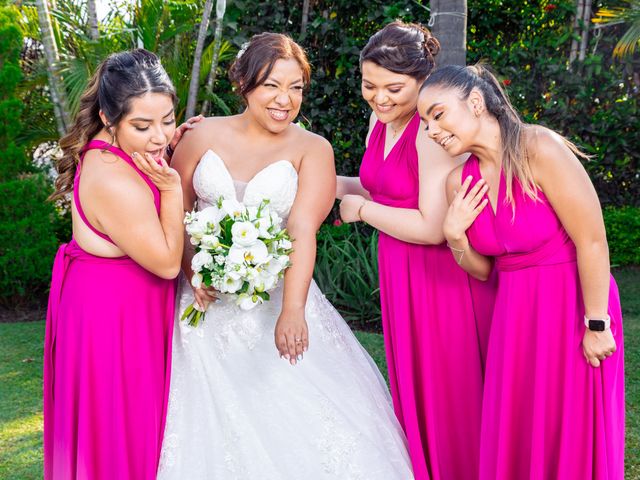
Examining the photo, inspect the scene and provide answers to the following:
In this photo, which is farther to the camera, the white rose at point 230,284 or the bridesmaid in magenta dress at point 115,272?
the white rose at point 230,284

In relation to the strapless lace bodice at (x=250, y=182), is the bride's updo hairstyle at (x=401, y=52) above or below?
above

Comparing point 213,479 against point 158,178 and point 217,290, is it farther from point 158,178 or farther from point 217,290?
point 158,178

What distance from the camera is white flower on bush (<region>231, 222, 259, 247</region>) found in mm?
3023

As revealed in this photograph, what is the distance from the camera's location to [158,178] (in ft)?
9.65

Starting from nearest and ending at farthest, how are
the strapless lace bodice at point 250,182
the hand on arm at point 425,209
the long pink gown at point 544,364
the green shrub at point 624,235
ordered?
1. the long pink gown at point 544,364
2. the hand on arm at point 425,209
3. the strapless lace bodice at point 250,182
4. the green shrub at point 624,235

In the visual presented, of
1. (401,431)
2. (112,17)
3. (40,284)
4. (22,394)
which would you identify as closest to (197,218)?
(401,431)

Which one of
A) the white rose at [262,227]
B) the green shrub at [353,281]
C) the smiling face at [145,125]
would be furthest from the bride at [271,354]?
the green shrub at [353,281]

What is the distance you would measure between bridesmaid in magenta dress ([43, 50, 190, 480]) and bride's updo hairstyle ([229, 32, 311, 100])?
0.41m

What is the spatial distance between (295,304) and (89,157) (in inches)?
43.0

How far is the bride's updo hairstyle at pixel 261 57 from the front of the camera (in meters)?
3.29

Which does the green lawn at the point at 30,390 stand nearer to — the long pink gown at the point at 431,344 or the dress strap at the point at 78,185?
the long pink gown at the point at 431,344

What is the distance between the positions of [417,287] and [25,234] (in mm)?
5448

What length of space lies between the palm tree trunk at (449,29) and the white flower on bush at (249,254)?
296cm

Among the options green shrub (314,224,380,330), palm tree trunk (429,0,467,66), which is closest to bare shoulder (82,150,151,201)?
palm tree trunk (429,0,467,66)
